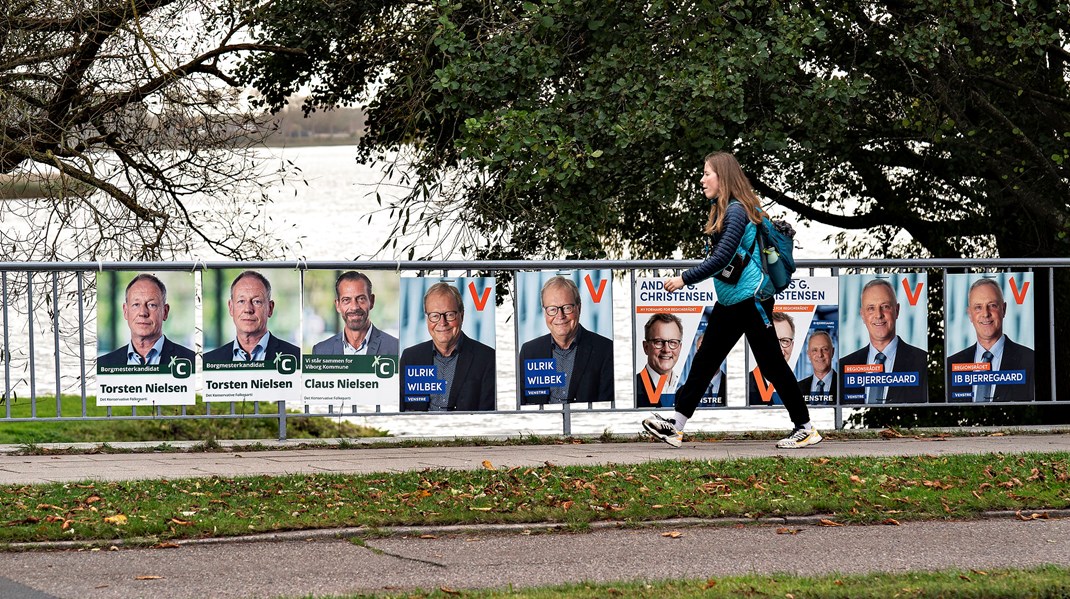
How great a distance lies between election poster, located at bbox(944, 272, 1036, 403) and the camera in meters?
10.1

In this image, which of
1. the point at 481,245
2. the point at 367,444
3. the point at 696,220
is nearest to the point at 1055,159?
the point at 696,220

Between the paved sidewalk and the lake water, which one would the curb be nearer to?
the paved sidewalk

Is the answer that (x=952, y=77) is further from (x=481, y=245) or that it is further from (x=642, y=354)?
(x=642, y=354)

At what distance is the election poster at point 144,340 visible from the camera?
30.1 ft

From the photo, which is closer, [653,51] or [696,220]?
[653,51]

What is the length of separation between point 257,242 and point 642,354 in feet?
22.4

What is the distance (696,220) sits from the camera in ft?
47.8

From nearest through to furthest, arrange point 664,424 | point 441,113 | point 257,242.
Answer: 1. point 664,424
2. point 441,113
3. point 257,242

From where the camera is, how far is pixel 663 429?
878 cm

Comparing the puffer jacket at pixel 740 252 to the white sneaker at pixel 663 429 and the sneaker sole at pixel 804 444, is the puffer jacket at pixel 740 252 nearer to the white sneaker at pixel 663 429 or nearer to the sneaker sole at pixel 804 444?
the white sneaker at pixel 663 429

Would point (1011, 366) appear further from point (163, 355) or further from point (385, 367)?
point (163, 355)

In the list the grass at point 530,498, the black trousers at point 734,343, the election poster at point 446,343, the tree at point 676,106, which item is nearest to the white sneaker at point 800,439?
the black trousers at point 734,343

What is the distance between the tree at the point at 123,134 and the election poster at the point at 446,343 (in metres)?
5.46

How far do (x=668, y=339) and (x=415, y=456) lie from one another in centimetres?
209
